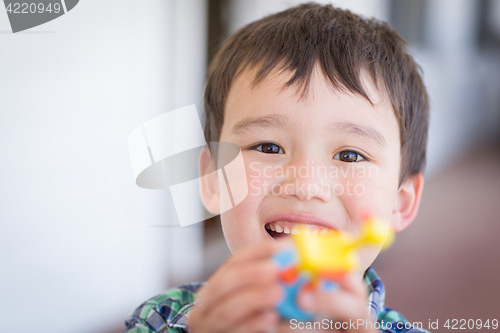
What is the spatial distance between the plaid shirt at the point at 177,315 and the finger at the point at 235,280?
33 cm

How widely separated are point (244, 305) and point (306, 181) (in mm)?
218

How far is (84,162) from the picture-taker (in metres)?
1.07

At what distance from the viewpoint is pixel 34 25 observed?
89 centimetres

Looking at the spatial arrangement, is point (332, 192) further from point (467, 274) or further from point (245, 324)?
point (467, 274)

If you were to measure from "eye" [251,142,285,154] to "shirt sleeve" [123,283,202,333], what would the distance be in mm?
268

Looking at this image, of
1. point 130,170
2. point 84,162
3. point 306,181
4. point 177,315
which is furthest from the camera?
point 130,170

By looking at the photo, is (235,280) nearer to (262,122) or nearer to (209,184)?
(262,122)

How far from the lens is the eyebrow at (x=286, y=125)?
50 centimetres

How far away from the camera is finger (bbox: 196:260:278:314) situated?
0.28 meters

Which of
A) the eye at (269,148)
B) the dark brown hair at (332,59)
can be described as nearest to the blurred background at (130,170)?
the dark brown hair at (332,59)

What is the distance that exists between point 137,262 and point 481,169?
1.62 m

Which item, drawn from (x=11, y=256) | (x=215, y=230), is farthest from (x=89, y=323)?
(x=215, y=230)

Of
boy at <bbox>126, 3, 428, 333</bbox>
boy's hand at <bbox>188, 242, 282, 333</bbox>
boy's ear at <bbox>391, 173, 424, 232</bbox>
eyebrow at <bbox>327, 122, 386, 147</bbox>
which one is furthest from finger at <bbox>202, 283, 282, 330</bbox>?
boy's ear at <bbox>391, 173, 424, 232</bbox>

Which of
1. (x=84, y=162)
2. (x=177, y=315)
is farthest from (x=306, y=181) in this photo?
(x=84, y=162)
